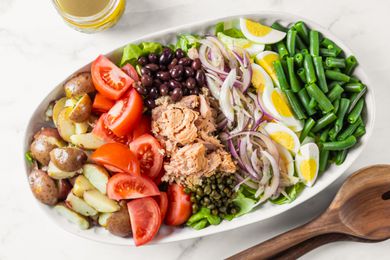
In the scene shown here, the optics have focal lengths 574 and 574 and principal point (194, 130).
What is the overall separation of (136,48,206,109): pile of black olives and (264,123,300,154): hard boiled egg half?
0.45 meters

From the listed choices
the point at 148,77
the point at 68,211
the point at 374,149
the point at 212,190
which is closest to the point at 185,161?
the point at 212,190

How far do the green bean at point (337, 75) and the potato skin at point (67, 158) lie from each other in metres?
1.40

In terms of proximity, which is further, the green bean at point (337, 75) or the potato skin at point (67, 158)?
the green bean at point (337, 75)

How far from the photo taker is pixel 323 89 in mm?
3100

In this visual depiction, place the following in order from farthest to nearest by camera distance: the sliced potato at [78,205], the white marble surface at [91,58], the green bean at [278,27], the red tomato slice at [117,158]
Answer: the white marble surface at [91,58] < the green bean at [278,27] < the sliced potato at [78,205] < the red tomato slice at [117,158]

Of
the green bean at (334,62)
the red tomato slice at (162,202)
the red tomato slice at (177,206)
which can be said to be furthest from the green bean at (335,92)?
the red tomato slice at (162,202)

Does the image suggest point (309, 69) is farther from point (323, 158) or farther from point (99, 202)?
point (99, 202)

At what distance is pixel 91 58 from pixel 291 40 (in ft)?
3.84

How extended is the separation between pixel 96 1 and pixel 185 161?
101 cm

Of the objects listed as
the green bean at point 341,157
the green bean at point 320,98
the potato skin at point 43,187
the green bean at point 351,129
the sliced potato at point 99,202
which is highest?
the green bean at point 320,98

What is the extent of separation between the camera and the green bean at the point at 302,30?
10.2 ft

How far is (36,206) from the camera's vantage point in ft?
11.1

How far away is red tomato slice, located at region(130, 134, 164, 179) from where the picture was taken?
309 cm

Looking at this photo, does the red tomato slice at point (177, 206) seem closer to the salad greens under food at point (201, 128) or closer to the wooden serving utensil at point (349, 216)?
the salad greens under food at point (201, 128)
